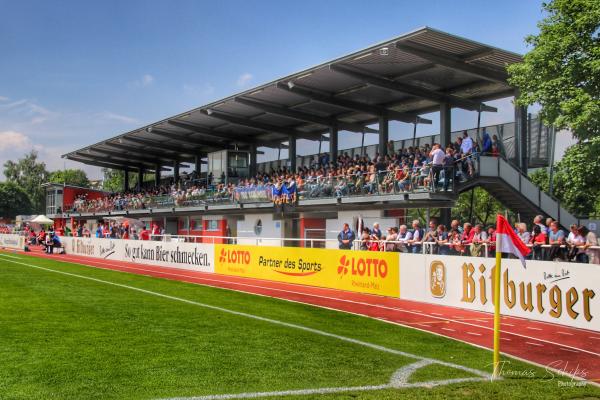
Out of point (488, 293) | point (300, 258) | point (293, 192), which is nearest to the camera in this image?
point (488, 293)

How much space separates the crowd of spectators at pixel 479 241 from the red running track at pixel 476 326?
1.58m

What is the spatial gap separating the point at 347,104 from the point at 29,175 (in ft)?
355

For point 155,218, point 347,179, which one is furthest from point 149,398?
point 155,218

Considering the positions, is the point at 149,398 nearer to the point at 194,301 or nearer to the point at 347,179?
the point at 194,301

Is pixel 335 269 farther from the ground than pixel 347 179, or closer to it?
closer to it

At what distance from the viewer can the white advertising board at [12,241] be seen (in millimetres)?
47556

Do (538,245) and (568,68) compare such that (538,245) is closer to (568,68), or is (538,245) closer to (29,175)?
(568,68)

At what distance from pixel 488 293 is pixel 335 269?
681 centimetres

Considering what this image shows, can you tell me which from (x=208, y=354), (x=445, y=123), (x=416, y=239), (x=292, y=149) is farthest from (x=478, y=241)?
(x=292, y=149)

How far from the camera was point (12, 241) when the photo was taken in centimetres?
5066

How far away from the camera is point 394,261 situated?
18.6 metres

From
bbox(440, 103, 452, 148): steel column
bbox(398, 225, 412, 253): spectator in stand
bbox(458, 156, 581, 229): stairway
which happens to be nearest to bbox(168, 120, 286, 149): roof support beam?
bbox(440, 103, 452, 148): steel column

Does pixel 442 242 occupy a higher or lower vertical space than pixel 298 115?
lower

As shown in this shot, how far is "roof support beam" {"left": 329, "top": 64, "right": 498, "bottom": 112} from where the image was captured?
1025 inches
